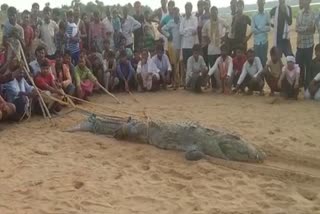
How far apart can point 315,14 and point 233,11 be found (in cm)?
162

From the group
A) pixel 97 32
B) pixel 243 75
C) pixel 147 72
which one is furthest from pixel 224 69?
pixel 97 32

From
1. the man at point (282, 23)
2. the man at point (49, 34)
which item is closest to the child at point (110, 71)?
the man at point (49, 34)

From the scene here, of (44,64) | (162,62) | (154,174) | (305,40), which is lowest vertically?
(154,174)

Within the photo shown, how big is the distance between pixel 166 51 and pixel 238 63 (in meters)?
1.77

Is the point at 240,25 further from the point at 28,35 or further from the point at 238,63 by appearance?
the point at 28,35

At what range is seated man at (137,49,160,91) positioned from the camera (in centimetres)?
1064

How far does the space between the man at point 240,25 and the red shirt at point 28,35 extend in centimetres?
398

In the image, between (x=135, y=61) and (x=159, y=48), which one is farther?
(x=135, y=61)

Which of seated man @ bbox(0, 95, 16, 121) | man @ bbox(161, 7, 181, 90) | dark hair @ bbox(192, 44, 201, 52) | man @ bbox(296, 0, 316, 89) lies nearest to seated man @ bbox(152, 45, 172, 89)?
man @ bbox(161, 7, 181, 90)

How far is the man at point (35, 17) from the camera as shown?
10533 millimetres

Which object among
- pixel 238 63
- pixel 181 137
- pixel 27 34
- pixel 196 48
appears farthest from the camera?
pixel 196 48

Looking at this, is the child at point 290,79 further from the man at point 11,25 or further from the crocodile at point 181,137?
the man at point 11,25

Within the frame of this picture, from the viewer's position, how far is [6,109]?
775 cm

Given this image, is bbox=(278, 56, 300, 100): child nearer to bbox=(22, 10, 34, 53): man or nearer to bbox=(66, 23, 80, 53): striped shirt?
bbox=(66, 23, 80, 53): striped shirt
